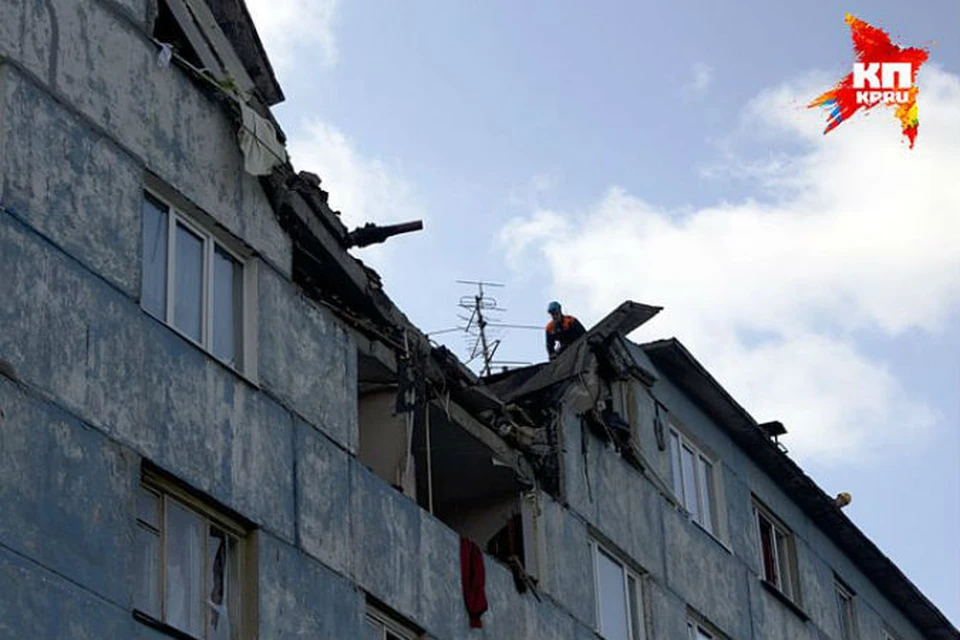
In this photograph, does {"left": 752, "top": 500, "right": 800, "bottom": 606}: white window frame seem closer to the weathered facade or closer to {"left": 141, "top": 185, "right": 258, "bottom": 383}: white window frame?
the weathered facade

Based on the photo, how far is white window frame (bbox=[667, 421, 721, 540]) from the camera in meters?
27.3

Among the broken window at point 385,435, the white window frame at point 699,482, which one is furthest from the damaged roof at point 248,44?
the white window frame at point 699,482

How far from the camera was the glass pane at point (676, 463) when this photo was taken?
2714 cm

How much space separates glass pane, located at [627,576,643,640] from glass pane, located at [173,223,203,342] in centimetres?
860

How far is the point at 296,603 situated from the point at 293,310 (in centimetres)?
288

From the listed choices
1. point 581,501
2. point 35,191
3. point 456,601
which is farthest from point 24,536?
point 581,501

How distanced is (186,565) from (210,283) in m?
2.65

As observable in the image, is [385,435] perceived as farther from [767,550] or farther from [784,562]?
[784,562]

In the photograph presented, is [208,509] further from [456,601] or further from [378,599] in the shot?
[456,601]

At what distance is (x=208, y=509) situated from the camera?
17.2 m

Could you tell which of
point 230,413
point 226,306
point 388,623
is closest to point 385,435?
point 388,623

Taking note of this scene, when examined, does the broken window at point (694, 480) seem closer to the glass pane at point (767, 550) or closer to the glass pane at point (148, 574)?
the glass pane at point (767, 550)

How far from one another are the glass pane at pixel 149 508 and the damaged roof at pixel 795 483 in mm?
11822

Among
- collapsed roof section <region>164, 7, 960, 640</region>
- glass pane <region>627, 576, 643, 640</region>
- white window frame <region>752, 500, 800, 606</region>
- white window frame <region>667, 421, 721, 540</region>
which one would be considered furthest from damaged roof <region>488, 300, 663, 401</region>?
white window frame <region>752, 500, 800, 606</region>
